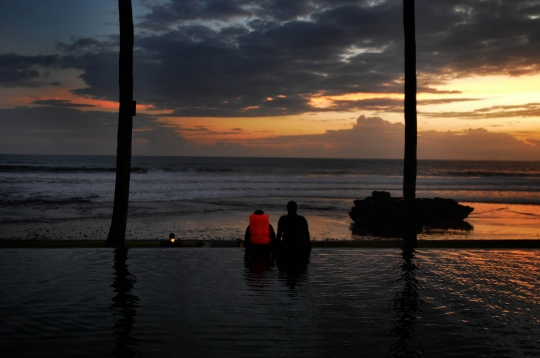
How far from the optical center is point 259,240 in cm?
937

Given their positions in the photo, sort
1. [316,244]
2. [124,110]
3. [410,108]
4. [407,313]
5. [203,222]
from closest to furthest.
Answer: [407,313] → [124,110] → [410,108] → [316,244] → [203,222]

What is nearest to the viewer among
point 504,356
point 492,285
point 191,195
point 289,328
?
point 504,356

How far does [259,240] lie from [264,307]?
133 inches

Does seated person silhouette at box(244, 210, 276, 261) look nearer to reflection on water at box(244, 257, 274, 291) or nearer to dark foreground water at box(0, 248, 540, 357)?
Answer: reflection on water at box(244, 257, 274, 291)

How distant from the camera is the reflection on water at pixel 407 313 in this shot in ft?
14.9

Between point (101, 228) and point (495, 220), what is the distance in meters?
21.2

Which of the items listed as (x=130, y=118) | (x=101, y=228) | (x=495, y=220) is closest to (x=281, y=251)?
(x=130, y=118)

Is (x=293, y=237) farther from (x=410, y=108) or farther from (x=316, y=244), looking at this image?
(x=410, y=108)

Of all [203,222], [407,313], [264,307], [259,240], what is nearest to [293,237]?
[259,240]

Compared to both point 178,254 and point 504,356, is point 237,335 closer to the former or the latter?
point 504,356

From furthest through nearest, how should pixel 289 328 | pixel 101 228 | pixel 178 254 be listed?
pixel 101 228 → pixel 178 254 → pixel 289 328

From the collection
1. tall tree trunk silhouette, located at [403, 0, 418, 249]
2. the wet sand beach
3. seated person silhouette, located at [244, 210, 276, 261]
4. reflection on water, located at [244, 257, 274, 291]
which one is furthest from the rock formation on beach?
reflection on water, located at [244, 257, 274, 291]

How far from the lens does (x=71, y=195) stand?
38.4 m

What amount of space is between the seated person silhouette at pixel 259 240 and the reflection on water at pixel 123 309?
2421 mm
